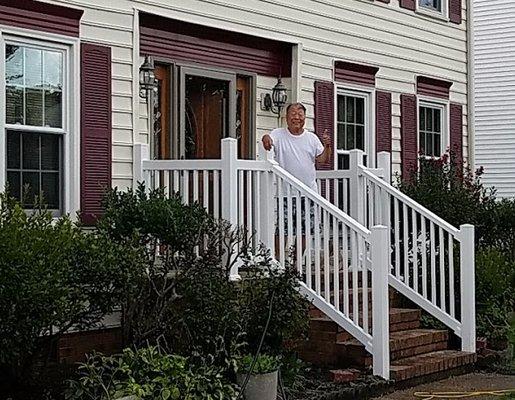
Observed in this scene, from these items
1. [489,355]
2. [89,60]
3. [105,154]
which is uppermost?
[89,60]

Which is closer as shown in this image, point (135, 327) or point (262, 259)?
point (135, 327)

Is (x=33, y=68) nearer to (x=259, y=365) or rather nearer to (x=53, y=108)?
(x=53, y=108)

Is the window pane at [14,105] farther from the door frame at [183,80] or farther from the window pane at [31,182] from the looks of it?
the door frame at [183,80]

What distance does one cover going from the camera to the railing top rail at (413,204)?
9.59 meters

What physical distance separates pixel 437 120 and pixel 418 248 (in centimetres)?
423

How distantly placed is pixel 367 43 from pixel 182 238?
563 cm

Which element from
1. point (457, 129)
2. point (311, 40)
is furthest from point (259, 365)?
point (457, 129)

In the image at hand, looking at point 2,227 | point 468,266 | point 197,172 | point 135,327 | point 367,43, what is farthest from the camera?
A: point 367,43

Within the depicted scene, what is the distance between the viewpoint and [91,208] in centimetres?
888

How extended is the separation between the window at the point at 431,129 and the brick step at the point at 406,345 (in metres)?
4.37

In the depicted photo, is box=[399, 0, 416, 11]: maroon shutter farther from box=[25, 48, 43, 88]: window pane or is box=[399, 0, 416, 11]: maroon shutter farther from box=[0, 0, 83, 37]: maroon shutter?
box=[25, 48, 43, 88]: window pane

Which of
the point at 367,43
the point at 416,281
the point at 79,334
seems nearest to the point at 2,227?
the point at 79,334

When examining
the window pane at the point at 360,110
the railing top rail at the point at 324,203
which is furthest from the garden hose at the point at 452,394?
the window pane at the point at 360,110

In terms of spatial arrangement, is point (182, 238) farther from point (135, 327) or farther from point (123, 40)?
point (123, 40)
